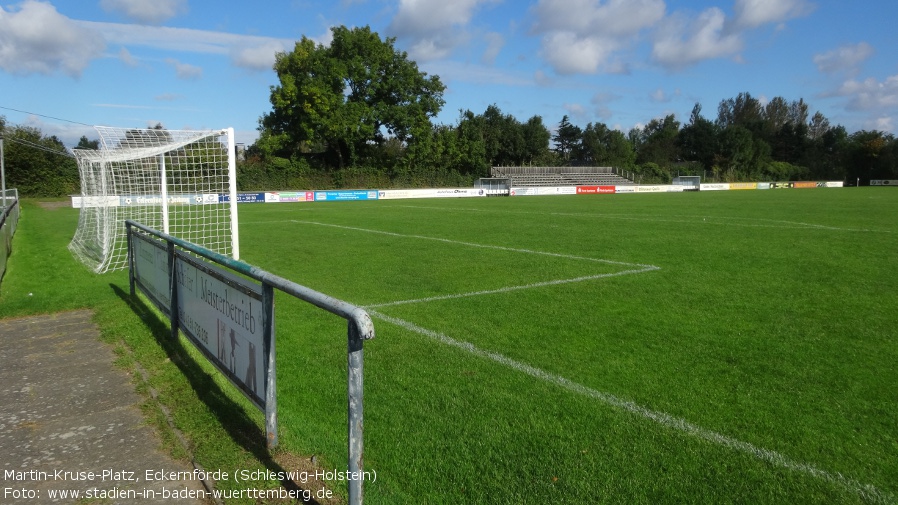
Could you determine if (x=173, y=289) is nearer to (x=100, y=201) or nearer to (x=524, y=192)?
(x=100, y=201)

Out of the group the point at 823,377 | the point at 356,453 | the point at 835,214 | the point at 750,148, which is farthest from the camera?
the point at 750,148

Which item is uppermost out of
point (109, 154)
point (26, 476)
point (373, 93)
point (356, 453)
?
point (373, 93)

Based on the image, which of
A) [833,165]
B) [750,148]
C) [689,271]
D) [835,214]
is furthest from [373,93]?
[833,165]

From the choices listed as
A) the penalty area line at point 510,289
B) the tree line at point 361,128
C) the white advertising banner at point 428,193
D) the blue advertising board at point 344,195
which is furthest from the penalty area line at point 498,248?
the tree line at point 361,128

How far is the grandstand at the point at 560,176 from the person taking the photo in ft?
202

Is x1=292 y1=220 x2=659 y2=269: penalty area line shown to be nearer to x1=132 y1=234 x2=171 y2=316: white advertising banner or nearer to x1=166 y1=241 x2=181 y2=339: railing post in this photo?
x1=132 y1=234 x2=171 y2=316: white advertising banner

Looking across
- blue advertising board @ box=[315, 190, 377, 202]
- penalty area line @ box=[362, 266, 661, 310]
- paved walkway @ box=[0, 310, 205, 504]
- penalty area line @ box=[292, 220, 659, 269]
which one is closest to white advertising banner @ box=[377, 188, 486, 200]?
blue advertising board @ box=[315, 190, 377, 202]

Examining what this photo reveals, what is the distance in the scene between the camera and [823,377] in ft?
15.9

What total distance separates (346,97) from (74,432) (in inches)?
2065

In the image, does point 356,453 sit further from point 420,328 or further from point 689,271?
point 689,271

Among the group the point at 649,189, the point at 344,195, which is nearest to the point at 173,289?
the point at 344,195

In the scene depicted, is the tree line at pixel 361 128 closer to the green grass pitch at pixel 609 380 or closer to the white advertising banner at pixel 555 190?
the white advertising banner at pixel 555 190

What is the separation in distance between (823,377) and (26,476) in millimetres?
5545

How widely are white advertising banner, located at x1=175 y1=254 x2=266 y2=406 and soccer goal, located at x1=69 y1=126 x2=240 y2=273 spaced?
370 cm
